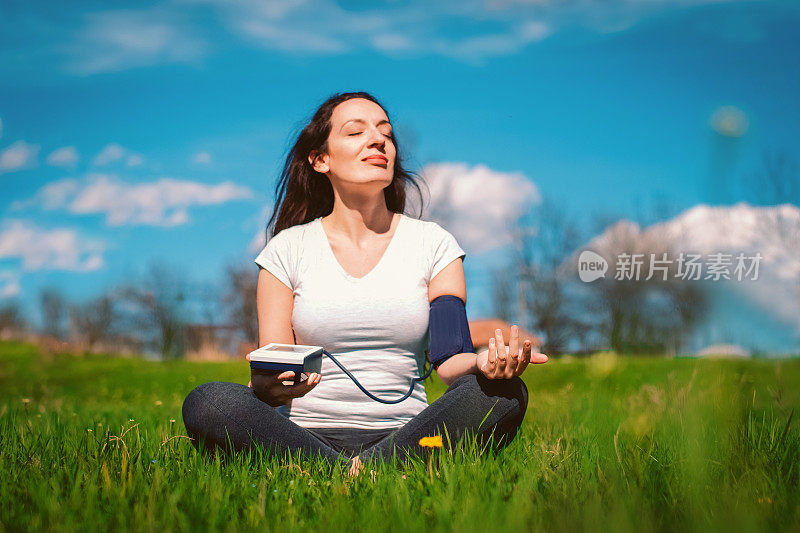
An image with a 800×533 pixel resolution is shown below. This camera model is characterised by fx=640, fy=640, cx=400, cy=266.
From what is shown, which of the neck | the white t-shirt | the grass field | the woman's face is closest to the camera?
the grass field

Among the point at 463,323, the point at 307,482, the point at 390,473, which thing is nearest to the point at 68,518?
the point at 307,482

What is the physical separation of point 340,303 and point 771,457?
2.09 meters

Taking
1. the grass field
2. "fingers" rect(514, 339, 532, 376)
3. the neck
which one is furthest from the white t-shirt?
"fingers" rect(514, 339, 532, 376)

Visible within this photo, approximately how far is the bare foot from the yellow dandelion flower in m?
0.29

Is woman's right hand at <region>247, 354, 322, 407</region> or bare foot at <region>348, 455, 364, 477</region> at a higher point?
woman's right hand at <region>247, 354, 322, 407</region>

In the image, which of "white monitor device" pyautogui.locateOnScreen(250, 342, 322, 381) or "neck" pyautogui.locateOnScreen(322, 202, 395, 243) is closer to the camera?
"white monitor device" pyautogui.locateOnScreen(250, 342, 322, 381)

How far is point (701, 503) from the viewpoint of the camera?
1.96m

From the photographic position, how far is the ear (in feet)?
12.5

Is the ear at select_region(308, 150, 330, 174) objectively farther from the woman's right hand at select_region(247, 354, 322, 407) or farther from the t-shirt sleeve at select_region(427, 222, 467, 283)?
the woman's right hand at select_region(247, 354, 322, 407)

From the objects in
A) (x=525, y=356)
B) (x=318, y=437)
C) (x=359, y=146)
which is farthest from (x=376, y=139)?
(x=318, y=437)

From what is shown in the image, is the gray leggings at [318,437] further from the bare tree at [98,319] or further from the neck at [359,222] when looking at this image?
the bare tree at [98,319]

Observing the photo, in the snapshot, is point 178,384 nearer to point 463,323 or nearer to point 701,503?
point 463,323

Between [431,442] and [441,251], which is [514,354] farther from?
[441,251]

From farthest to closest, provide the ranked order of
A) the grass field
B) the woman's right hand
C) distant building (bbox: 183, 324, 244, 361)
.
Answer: distant building (bbox: 183, 324, 244, 361), the woman's right hand, the grass field
